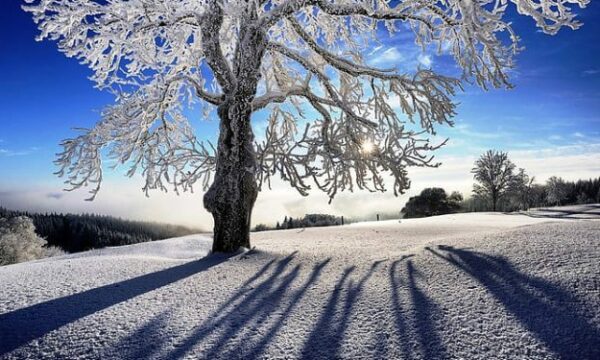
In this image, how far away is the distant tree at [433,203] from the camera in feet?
85.0

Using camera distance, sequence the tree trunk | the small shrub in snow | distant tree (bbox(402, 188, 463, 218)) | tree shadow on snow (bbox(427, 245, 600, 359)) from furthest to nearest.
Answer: distant tree (bbox(402, 188, 463, 218))
the small shrub in snow
the tree trunk
tree shadow on snow (bbox(427, 245, 600, 359))

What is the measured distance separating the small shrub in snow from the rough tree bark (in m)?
10.4

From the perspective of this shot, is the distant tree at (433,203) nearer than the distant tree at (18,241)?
No

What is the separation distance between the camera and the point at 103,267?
7.02 meters

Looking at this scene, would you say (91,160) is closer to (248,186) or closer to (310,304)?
(248,186)

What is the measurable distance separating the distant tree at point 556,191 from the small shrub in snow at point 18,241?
38.6 metres

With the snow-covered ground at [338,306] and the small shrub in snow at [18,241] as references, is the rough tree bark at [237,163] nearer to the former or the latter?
the snow-covered ground at [338,306]

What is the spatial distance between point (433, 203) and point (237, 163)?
20.6 metres

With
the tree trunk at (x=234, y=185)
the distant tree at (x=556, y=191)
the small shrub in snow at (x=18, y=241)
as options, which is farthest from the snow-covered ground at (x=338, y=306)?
the distant tree at (x=556, y=191)

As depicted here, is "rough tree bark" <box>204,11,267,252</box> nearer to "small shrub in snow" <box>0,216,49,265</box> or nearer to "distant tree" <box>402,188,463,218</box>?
"small shrub in snow" <box>0,216,49,265</box>

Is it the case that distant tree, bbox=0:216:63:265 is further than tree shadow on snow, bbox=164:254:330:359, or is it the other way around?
distant tree, bbox=0:216:63:265

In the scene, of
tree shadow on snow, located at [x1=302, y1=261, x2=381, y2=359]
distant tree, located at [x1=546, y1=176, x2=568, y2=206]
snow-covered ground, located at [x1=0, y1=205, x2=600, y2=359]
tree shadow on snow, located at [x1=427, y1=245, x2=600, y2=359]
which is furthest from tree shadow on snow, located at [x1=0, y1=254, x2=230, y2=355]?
distant tree, located at [x1=546, y1=176, x2=568, y2=206]

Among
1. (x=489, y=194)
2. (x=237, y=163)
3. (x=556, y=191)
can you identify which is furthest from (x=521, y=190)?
(x=237, y=163)

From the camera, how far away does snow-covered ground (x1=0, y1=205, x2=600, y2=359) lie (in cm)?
327
